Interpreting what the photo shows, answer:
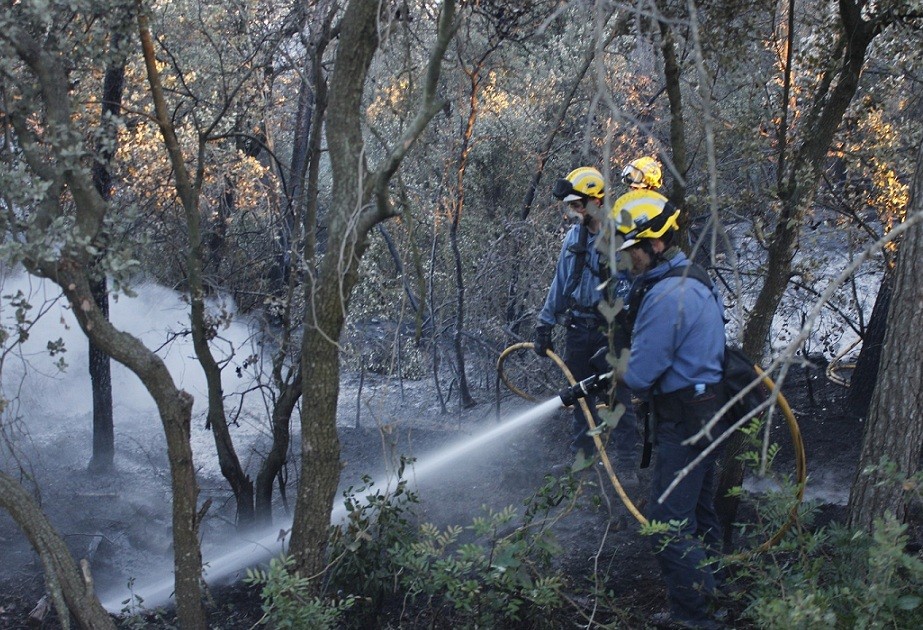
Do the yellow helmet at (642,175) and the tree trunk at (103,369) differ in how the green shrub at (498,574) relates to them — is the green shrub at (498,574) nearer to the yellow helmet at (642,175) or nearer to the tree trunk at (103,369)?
Answer: the yellow helmet at (642,175)

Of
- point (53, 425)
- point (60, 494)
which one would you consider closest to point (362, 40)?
point (60, 494)

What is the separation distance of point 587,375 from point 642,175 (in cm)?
135

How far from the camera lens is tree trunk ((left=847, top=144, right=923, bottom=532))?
3.66m

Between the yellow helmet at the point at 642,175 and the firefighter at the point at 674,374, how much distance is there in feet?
4.37

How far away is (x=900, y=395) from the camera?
3725mm

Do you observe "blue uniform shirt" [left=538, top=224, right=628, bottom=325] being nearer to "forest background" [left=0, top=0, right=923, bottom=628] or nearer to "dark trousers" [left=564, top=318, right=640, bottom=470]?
"dark trousers" [left=564, top=318, right=640, bottom=470]

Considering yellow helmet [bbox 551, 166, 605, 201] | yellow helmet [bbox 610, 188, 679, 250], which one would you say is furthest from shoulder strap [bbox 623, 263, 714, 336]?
yellow helmet [bbox 551, 166, 605, 201]

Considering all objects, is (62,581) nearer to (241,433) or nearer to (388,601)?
(388,601)

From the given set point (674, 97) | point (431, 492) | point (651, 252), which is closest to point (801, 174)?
point (674, 97)

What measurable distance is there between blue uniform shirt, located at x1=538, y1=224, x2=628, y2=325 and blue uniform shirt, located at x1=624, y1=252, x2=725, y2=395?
1491mm

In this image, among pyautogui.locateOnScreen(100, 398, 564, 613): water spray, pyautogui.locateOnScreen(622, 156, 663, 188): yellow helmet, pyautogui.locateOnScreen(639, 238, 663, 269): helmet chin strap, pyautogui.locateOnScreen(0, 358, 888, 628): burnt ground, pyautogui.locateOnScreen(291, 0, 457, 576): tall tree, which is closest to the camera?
pyautogui.locateOnScreen(291, 0, 457, 576): tall tree

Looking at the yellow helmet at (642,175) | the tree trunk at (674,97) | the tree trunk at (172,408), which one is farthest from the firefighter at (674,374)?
the tree trunk at (172,408)

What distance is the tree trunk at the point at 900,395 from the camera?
3656 mm

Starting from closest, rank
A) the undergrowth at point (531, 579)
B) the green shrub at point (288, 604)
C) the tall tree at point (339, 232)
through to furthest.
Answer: the undergrowth at point (531, 579)
the green shrub at point (288, 604)
the tall tree at point (339, 232)
